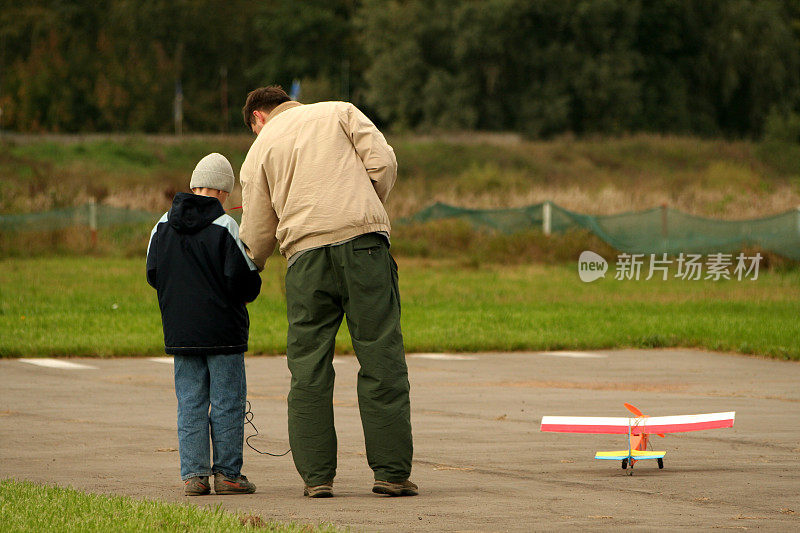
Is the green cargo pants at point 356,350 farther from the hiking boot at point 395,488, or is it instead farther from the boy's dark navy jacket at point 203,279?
the boy's dark navy jacket at point 203,279

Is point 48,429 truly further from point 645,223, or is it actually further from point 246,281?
point 645,223

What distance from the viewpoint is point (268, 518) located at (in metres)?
5.72

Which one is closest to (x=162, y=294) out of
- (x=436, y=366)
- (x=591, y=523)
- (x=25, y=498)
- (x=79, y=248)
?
(x=25, y=498)

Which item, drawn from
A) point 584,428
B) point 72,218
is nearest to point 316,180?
point 584,428

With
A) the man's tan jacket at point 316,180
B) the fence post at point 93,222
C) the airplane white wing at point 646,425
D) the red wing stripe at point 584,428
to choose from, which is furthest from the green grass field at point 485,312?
the man's tan jacket at point 316,180

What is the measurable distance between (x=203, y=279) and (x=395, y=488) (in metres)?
1.46

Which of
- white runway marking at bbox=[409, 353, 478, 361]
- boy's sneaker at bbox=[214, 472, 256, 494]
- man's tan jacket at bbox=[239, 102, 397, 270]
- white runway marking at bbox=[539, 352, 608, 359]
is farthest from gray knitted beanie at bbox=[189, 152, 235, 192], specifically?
white runway marking at bbox=[539, 352, 608, 359]

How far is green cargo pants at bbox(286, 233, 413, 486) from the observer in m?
6.40

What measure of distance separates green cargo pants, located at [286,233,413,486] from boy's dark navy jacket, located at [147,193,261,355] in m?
0.32

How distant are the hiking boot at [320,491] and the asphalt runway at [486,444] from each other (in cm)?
7

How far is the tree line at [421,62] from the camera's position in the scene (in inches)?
2741

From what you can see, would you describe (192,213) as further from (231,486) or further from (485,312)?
(485,312)

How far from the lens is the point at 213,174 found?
676 centimetres

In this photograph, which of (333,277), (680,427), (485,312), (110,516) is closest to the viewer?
(110,516)
